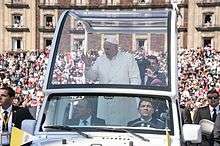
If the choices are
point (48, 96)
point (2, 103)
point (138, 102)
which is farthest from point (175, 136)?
point (2, 103)

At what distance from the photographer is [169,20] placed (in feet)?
23.9

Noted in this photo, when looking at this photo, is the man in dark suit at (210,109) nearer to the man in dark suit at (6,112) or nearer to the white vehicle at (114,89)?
the white vehicle at (114,89)

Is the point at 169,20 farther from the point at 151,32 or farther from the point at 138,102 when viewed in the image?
the point at 138,102

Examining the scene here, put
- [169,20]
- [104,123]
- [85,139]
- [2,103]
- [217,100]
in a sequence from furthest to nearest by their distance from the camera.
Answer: [217,100] → [2,103] → [169,20] → [104,123] → [85,139]

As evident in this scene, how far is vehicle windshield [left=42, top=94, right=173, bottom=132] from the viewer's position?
647 cm

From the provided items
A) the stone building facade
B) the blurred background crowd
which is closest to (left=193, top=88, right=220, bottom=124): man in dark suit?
the blurred background crowd

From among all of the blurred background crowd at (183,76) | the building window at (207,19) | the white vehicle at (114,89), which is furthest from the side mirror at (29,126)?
the building window at (207,19)

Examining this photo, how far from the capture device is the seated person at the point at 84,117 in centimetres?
650

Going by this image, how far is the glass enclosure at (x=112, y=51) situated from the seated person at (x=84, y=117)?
0.64ft

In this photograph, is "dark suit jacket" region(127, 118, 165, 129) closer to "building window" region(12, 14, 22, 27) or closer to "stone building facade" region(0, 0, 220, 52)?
"stone building facade" region(0, 0, 220, 52)

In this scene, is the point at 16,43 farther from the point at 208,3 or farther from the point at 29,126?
the point at 29,126

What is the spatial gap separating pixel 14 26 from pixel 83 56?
2646 inches

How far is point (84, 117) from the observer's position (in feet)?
21.6

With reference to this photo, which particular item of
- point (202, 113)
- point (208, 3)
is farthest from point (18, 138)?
point (208, 3)
